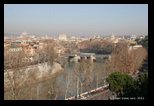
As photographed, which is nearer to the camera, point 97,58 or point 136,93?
point 136,93

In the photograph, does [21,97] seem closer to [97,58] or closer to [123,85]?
[123,85]

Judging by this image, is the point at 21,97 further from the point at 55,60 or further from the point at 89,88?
the point at 55,60

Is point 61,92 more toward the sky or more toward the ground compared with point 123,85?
more toward the ground
